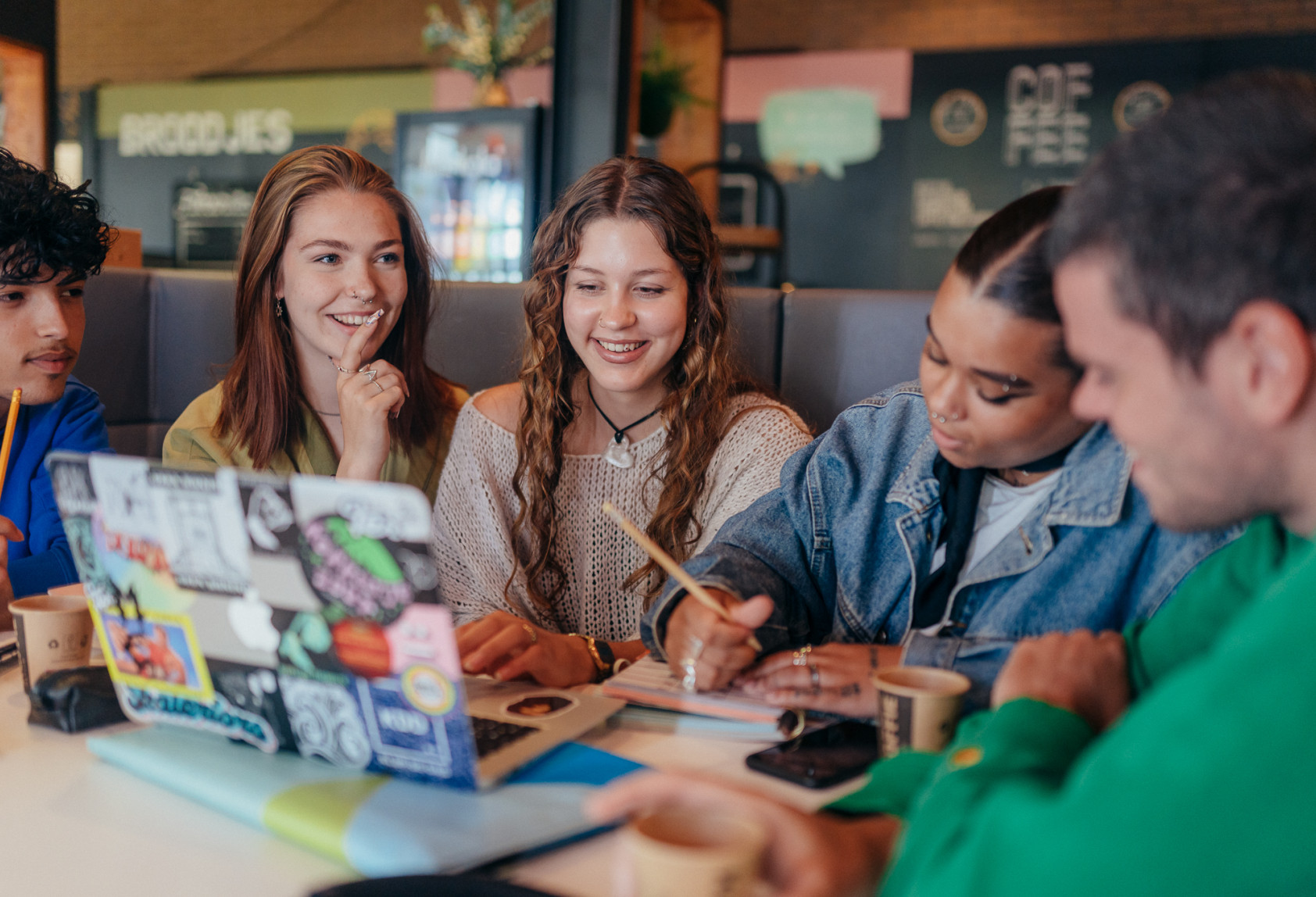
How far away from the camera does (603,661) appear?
135cm

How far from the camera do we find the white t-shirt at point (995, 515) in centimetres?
118

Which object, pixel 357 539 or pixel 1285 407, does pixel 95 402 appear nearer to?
pixel 357 539

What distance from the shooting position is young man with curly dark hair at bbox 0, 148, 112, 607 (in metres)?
1.58

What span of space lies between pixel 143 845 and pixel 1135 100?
600 cm

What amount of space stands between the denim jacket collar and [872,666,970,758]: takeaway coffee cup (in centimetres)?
30

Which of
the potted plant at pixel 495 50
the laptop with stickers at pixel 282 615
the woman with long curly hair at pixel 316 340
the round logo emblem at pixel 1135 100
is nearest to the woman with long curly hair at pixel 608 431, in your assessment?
the woman with long curly hair at pixel 316 340

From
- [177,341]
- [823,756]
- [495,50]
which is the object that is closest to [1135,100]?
[495,50]

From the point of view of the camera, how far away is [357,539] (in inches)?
27.0

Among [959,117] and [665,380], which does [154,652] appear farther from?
[959,117]

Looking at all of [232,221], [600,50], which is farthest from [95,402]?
[232,221]

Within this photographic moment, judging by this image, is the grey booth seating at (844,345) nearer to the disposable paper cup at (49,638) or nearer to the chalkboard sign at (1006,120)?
the disposable paper cup at (49,638)

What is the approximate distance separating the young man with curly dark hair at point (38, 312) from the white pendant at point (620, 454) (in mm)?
820

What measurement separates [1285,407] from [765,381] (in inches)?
62.3

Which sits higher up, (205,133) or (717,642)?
(205,133)
